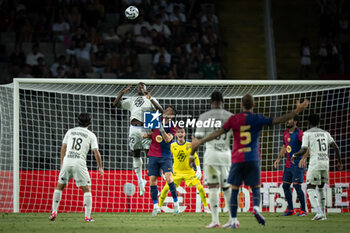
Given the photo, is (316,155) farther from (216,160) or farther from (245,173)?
(216,160)

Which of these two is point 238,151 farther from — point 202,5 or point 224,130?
point 202,5

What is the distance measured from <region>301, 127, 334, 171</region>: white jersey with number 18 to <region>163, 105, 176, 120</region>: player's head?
2676mm

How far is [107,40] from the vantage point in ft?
63.8

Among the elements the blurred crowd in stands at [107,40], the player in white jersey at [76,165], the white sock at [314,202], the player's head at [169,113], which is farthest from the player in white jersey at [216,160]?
the blurred crowd in stands at [107,40]

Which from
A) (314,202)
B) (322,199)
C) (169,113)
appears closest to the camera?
(322,199)

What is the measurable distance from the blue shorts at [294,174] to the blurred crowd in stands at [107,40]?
6403 millimetres

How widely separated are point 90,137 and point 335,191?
A: 263 inches

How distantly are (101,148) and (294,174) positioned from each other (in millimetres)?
5224

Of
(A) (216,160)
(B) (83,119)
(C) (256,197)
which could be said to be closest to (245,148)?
(A) (216,160)

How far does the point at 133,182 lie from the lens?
47.8ft

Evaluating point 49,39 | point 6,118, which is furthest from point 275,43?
point 6,118

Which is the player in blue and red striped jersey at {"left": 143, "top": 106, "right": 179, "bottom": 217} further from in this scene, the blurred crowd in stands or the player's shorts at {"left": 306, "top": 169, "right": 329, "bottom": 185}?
the blurred crowd in stands

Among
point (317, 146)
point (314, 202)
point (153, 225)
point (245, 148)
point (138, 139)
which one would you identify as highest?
point (138, 139)

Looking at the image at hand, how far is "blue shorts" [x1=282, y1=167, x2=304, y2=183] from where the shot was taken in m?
12.7
